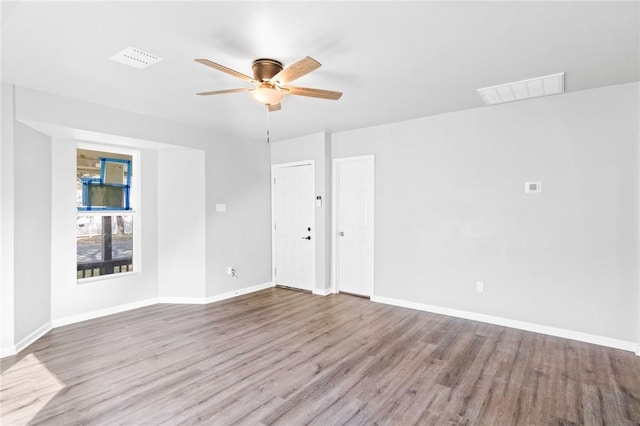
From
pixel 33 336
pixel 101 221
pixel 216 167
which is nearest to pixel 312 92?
pixel 216 167

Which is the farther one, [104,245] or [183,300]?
[183,300]

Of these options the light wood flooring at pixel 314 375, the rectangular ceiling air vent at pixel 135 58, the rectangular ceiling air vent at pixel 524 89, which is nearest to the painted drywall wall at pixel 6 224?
the light wood flooring at pixel 314 375

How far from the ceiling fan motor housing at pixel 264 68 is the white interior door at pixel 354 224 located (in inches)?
101

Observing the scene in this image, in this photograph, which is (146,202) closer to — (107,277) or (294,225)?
(107,277)

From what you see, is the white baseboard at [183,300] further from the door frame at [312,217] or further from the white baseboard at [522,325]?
the white baseboard at [522,325]

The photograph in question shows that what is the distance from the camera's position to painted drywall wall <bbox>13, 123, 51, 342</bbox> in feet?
10.9

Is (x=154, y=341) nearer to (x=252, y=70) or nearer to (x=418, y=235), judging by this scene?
(x=252, y=70)

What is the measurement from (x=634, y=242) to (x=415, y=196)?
226 centimetres

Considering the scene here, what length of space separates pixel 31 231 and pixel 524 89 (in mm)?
5357

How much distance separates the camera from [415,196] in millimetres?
4562

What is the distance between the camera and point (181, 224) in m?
4.90

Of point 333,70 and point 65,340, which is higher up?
point 333,70

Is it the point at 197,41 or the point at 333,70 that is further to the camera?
the point at 333,70

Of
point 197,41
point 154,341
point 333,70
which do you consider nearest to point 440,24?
point 333,70
